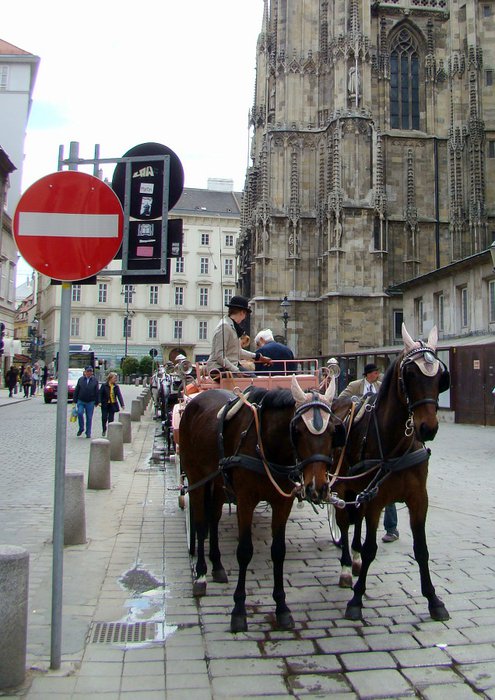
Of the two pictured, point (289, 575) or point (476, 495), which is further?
point (476, 495)

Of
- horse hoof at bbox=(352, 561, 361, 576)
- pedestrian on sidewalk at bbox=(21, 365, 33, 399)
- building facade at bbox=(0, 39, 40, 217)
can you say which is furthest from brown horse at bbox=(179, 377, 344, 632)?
building facade at bbox=(0, 39, 40, 217)

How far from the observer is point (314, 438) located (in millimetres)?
3947

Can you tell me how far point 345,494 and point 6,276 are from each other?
44723 mm

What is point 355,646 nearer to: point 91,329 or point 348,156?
point 348,156

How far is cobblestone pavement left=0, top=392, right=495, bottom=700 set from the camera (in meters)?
3.56

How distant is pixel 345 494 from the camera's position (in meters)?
5.84

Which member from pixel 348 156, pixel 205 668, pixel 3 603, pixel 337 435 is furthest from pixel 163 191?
pixel 348 156

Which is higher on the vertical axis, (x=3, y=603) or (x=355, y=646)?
(x=3, y=603)

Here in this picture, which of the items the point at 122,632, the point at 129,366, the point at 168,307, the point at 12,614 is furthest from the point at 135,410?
the point at 168,307

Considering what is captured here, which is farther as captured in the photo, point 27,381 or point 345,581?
point 27,381

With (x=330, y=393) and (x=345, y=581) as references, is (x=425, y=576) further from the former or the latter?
(x=330, y=393)

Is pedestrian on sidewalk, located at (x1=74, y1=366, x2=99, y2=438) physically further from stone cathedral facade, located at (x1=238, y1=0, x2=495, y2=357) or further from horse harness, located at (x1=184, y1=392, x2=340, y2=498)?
stone cathedral facade, located at (x1=238, y1=0, x2=495, y2=357)

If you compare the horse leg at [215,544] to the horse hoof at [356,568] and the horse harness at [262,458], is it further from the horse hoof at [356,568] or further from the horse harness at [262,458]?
the horse hoof at [356,568]

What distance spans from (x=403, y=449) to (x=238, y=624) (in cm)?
176
